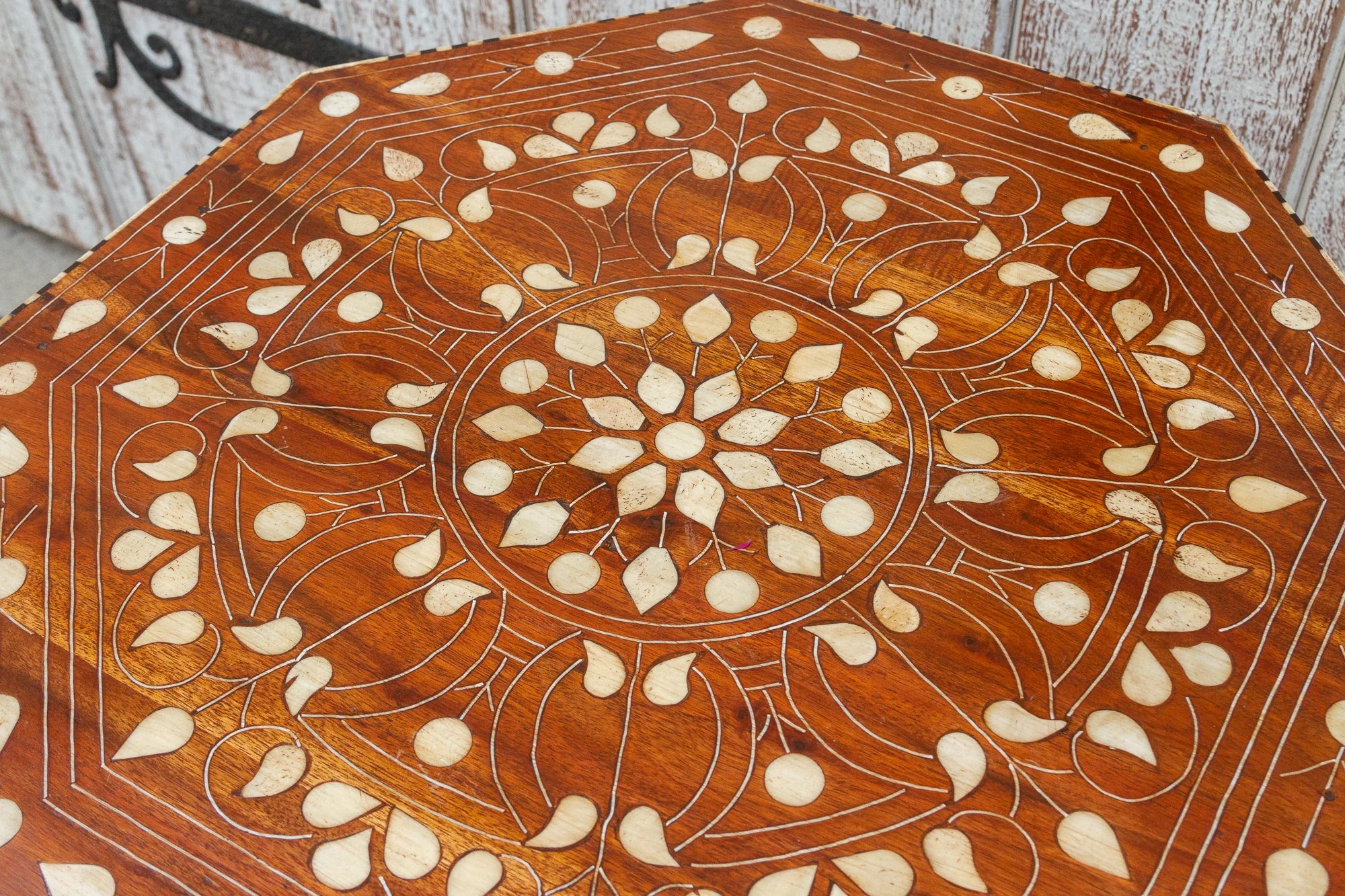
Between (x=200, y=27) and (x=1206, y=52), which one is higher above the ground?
(x=1206, y=52)

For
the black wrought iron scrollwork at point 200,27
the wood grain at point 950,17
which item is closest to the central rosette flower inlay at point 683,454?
the wood grain at point 950,17

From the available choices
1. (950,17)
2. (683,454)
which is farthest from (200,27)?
(683,454)

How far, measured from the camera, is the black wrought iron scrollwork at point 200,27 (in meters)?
1.80

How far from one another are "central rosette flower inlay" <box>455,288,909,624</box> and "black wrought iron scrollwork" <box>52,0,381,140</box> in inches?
42.0

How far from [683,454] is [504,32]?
108cm

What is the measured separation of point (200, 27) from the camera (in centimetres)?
185

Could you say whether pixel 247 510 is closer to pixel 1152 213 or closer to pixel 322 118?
pixel 322 118

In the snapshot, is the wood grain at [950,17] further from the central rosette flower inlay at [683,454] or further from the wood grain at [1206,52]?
the central rosette flower inlay at [683,454]

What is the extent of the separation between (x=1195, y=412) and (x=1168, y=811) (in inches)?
11.9

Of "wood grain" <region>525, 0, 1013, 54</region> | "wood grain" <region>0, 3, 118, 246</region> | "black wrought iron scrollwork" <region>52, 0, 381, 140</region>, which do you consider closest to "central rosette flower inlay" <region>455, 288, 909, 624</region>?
"wood grain" <region>525, 0, 1013, 54</region>

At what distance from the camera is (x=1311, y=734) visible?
682 mm

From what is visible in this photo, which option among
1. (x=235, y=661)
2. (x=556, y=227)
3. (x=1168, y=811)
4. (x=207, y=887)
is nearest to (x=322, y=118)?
(x=556, y=227)

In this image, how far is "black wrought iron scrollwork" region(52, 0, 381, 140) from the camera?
1800 millimetres

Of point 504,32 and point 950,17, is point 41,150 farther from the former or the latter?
point 950,17
